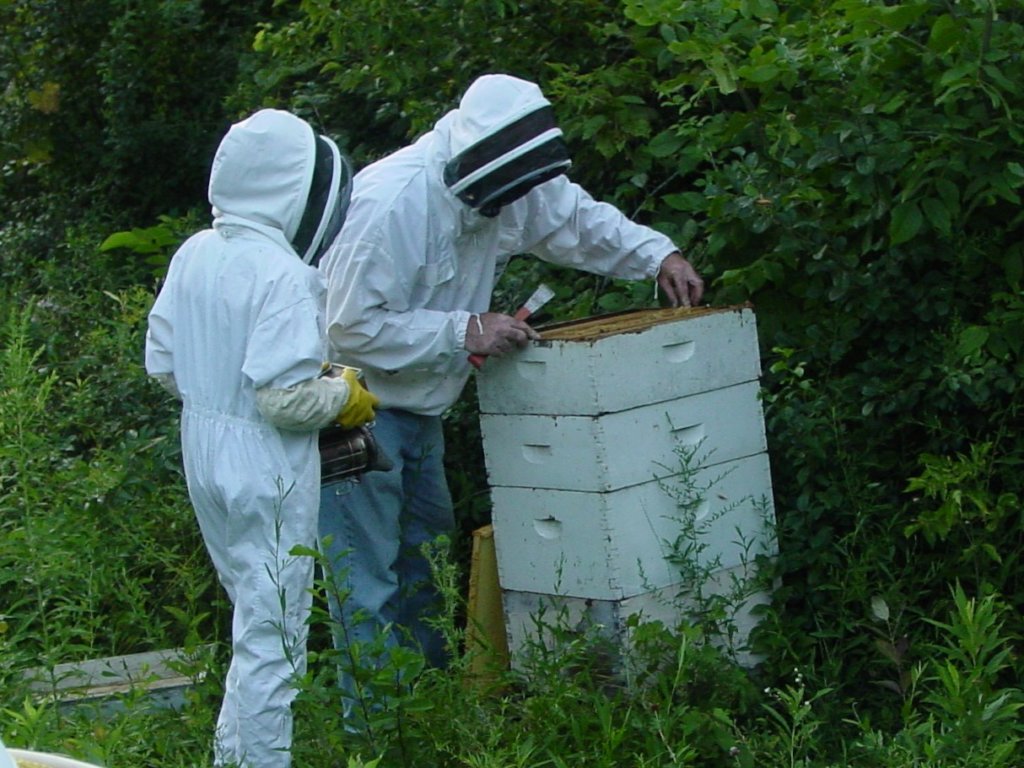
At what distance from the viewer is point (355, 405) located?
3.71m

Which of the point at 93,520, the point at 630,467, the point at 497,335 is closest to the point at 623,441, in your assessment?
the point at 630,467

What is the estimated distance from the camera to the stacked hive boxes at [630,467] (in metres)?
3.81

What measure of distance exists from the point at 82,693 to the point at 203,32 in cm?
603

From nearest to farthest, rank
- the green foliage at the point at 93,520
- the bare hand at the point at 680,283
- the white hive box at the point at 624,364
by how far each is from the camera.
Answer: the white hive box at the point at 624,364 → the bare hand at the point at 680,283 → the green foliage at the point at 93,520

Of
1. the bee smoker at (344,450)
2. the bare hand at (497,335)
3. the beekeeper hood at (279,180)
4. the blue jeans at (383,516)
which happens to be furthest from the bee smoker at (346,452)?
the beekeeper hood at (279,180)

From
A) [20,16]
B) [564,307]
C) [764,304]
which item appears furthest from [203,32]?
[764,304]

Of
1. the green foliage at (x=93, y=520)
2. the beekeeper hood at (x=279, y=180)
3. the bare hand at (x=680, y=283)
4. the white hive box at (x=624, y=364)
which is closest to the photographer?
the beekeeper hood at (x=279, y=180)

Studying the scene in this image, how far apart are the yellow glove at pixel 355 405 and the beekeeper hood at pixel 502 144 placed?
58 centimetres

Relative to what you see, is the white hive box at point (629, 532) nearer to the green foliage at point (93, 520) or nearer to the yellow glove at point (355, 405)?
the yellow glove at point (355, 405)

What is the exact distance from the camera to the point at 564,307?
17.3 feet

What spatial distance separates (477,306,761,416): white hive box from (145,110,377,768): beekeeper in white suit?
1.40 feet

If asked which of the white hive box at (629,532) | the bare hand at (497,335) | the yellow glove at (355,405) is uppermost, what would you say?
the bare hand at (497,335)

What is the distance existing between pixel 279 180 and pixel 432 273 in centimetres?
55

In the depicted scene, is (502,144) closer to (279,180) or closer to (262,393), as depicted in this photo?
(279,180)
